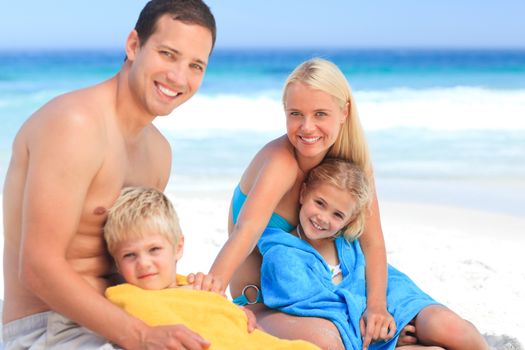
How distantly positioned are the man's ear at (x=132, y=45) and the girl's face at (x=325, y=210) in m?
1.07

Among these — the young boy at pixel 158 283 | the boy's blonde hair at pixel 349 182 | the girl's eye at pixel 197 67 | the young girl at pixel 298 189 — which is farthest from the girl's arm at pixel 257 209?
the girl's eye at pixel 197 67

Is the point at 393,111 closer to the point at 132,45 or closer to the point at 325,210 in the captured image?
the point at 325,210

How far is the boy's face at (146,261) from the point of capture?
2.86m

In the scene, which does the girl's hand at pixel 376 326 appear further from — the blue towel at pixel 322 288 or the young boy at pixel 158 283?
the young boy at pixel 158 283

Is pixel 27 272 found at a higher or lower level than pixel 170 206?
lower

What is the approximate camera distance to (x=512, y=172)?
949 centimetres

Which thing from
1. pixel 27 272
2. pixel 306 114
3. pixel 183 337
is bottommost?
pixel 183 337

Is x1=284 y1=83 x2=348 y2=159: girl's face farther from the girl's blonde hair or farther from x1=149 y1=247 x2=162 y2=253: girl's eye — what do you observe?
x1=149 y1=247 x2=162 y2=253: girl's eye

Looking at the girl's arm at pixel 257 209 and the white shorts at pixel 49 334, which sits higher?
the girl's arm at pixel 257 209

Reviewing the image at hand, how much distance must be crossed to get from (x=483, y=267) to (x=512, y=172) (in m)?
4.36

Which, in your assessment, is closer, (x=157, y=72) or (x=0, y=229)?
(x=157, y=72)

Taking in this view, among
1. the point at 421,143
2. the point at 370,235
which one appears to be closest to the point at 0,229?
the point at 370,235

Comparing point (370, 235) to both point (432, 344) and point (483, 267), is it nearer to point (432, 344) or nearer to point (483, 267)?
point (432, 344)

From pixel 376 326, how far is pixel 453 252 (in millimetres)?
2507
